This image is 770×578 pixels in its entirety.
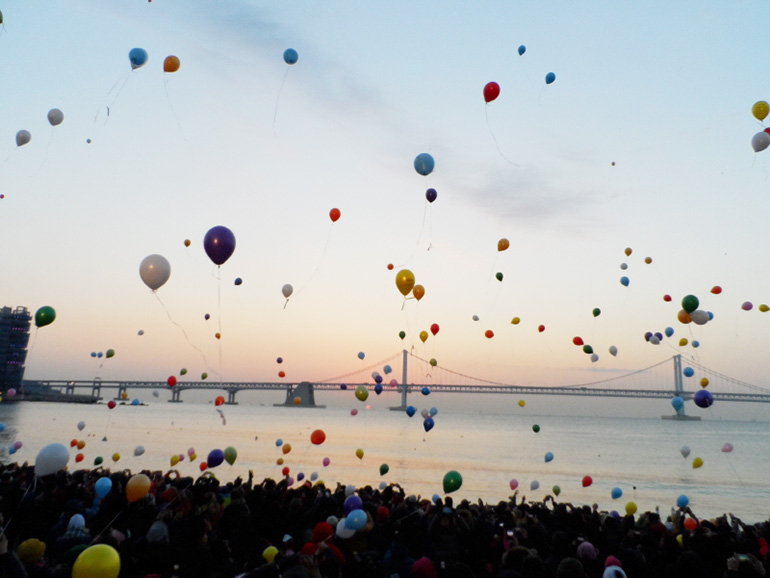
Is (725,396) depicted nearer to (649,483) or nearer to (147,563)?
(649,483)

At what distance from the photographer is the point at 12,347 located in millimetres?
79125

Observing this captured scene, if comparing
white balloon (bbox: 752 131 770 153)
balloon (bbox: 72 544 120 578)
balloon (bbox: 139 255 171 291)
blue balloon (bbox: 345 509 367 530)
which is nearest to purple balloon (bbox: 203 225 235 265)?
balloon (bbox: 139 255 171 291)

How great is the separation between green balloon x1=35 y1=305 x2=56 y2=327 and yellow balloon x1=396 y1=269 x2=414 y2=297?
5.28 meters

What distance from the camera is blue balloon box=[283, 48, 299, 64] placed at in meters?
8.65

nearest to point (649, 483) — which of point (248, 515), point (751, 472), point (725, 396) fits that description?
point (751, 472)

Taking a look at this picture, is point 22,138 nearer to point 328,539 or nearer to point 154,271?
point 154,271

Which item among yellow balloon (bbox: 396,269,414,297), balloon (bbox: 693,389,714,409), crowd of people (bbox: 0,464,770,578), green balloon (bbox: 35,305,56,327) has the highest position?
yellow balloon (bbox: 396,269,414,297)

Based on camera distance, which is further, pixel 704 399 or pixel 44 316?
pixel 704 399

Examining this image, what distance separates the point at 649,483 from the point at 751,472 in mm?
11234

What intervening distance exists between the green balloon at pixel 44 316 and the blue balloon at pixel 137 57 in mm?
3716

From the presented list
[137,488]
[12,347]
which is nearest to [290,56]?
[137,488]

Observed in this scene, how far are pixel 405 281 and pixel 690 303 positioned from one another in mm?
4507

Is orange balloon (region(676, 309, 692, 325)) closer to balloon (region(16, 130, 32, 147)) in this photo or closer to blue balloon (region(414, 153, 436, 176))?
blue balloon (region(414, 153, 436, 176))

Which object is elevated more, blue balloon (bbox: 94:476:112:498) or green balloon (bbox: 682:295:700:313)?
green balloon (bbox: 682:295:700:313)
